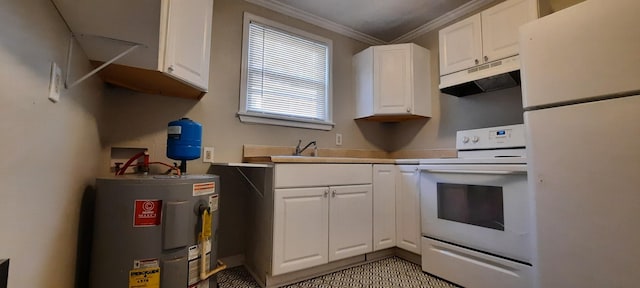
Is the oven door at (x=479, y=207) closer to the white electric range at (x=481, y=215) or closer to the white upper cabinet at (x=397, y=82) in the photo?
the white electric range at (x=481, y=215)

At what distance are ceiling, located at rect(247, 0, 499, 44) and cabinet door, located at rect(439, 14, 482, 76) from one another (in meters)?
0.33

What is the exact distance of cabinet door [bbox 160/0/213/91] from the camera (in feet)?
4.82

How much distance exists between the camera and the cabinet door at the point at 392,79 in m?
2.76

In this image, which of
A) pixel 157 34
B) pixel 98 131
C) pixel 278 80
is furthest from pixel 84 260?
pixel 278 80

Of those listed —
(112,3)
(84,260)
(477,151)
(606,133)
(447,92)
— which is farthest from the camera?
(447,92)

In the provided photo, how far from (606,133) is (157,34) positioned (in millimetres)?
1987

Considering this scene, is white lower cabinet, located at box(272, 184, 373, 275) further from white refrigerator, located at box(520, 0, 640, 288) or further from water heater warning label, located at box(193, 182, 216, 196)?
white refrigerator, located at box(520, 0, 640, 288)

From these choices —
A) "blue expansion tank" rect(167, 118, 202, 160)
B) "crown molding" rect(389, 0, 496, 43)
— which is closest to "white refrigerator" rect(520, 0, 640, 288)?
"crown molding" rect(389, 0, 496, 43)

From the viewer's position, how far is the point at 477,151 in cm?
234

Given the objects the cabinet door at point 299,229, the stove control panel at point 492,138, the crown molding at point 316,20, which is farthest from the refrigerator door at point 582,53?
the crown molding at point 316,20

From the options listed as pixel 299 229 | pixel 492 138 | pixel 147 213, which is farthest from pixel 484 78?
pixel 147 213

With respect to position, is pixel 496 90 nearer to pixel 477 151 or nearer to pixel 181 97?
pixel 477 151

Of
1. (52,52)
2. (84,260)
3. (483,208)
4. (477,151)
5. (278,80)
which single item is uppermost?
(278,80)

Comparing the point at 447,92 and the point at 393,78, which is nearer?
the point at 447,92
